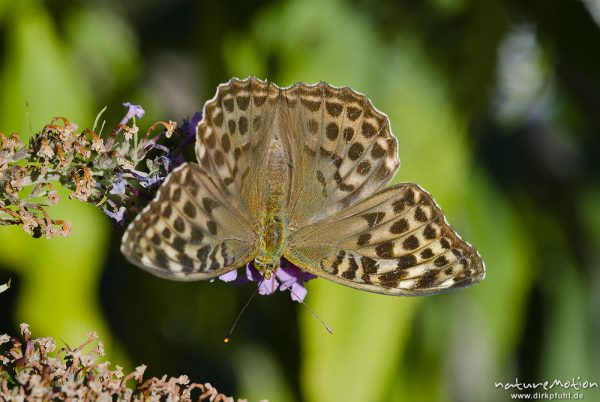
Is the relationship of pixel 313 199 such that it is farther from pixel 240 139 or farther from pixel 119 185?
pixel 119 185

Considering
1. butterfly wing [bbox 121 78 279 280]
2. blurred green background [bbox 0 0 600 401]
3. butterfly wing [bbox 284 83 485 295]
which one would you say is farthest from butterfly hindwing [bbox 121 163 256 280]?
blurred green background [bbox 0 0 600 401]

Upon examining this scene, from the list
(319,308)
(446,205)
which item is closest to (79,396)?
(319,308)

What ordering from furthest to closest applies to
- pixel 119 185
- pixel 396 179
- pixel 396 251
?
1. pixel 396 179
2. pixel 396 251
3. pixel 119 185

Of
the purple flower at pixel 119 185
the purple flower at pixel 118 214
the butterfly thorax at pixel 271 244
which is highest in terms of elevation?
the purple flower at pixel 119 185

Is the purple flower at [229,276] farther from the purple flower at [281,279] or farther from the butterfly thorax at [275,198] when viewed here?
the butterfly thorax at [275,198]

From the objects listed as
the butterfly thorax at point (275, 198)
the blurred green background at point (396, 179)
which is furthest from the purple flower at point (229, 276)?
the blurred green background at point (396, 179)

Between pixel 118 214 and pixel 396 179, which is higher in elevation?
pixel 396 179

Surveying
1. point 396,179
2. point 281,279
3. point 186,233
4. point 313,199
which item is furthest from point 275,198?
point 396,179


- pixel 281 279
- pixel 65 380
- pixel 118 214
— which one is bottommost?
pixel 65 380
